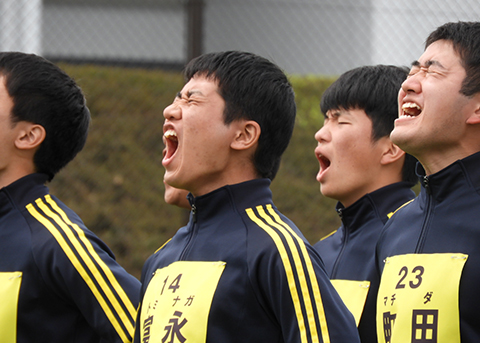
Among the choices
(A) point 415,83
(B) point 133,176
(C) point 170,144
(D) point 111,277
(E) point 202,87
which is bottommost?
(B) point 133,176

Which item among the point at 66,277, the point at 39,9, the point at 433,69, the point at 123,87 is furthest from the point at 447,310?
the point at 39,9

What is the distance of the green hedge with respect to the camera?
265 inches

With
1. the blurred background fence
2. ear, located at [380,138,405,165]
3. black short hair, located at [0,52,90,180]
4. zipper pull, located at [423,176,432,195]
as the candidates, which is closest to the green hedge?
the blurred background fence

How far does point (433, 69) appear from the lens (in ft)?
8.14

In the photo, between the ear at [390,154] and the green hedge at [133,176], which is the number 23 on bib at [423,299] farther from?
the green hedge at [133,176]

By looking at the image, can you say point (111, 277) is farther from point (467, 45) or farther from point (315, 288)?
point (467, 45)

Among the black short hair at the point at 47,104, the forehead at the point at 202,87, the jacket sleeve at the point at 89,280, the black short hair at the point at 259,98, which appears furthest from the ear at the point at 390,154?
the black short hair at the point at 47,104

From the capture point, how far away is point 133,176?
695 centimetres

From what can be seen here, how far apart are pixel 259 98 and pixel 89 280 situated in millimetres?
1048

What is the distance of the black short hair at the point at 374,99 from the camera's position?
3.38 m

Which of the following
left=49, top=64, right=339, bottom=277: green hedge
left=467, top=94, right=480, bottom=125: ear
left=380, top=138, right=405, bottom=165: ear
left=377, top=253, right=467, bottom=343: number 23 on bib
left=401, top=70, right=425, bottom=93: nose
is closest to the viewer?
left=377, top=253, right=467, bottom=343: number 23 on bib

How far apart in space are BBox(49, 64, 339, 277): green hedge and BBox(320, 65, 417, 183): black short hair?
353 cm

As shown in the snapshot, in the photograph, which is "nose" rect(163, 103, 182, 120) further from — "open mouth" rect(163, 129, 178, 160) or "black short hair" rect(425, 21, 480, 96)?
"black short hair" rect(425, 21, 480, 96)

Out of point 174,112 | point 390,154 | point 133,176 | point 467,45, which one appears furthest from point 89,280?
point 133,176
